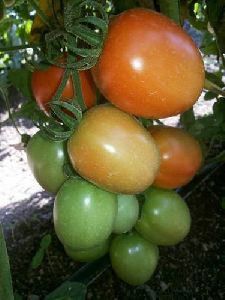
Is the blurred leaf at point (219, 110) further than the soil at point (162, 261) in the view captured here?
No

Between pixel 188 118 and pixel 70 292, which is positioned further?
pixel 188 118

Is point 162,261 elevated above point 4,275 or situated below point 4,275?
below

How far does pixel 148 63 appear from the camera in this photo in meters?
0.47

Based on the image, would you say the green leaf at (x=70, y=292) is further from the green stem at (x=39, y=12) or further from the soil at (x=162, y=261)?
the green stem at (x=39, y=12)

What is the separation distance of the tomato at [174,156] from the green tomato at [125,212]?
0.30 feet

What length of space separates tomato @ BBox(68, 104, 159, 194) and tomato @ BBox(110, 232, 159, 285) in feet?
1.22

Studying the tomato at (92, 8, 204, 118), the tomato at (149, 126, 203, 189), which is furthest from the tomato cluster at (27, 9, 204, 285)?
the tomato at (149, 126, 203, 189)

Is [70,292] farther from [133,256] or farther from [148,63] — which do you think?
[148,63]

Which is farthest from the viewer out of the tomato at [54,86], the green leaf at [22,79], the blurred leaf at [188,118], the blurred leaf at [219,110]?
the blurred leaf at [188,118]

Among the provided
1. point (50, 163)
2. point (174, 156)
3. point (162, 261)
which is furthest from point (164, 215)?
point (162, 261)

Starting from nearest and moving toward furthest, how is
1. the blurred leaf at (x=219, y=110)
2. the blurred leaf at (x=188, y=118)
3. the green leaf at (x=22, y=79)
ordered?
1. the green leaf at (x=22, y=79)
2. the blurred leaf at (x=219, y=110)
3. the blurred leaf at (x=188, y=118)

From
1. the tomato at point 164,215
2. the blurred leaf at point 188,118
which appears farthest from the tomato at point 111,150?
the blurred leaf at point 188,118

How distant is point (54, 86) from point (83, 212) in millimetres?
181

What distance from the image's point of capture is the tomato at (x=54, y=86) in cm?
56
